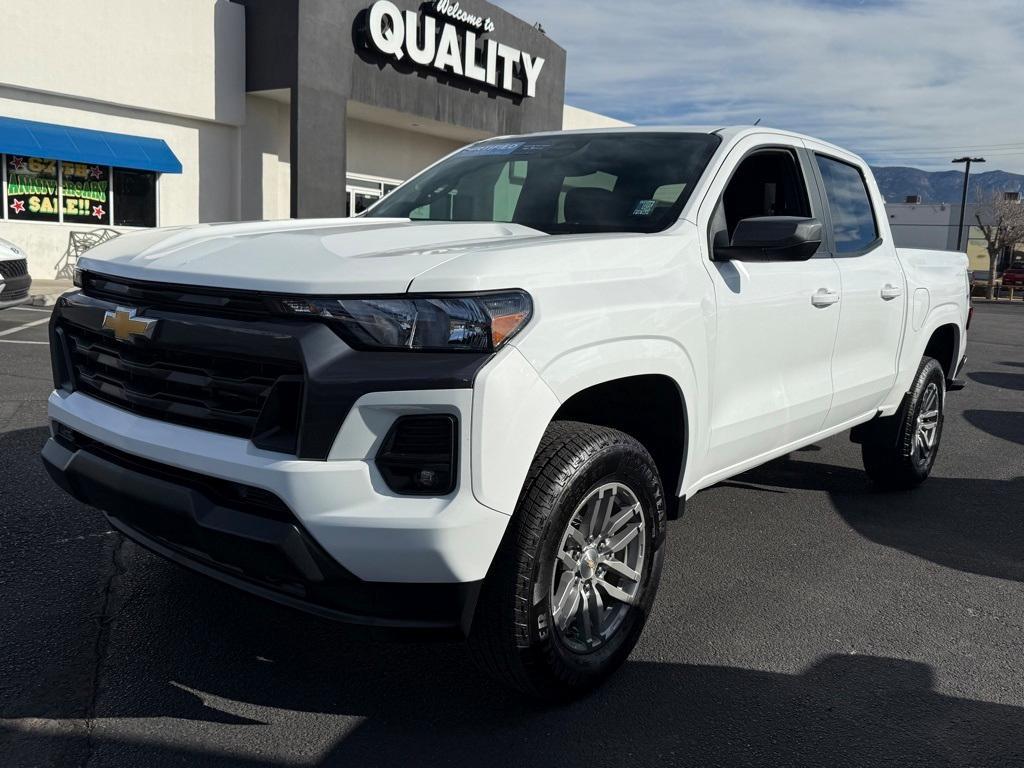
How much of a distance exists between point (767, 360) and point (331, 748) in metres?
2.15

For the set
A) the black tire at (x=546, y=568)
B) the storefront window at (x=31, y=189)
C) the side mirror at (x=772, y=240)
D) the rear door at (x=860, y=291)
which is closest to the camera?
the black tire at (x=546, y=568)

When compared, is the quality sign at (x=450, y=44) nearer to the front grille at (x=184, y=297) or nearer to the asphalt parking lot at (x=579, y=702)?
the asphalt parking lot at (x=579, y=702)

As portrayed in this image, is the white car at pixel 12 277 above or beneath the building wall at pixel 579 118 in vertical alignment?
beneath

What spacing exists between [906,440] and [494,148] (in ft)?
9.22

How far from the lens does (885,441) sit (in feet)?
16.9

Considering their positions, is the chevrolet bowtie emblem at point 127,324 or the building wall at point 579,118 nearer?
the chevrolet bowtie emblem at point 127,324

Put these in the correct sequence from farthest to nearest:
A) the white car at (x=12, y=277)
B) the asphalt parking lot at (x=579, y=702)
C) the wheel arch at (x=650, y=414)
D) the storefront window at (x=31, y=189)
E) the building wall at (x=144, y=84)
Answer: the storefront window at (x=31, y=189) < the building wall at (x=144, y=84) < the white car at (x=12, y=277) < the wheel arch at (x=650, y=414) < the asphalt parking lot at (x=579, y=702)

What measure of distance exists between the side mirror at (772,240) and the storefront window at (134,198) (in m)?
18.1

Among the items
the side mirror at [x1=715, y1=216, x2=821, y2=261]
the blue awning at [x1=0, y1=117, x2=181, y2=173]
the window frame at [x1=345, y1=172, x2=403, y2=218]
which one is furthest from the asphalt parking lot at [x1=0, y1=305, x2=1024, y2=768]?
the window frame at [x1=345, y1=172, x2=403, y2=218]

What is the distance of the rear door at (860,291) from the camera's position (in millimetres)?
4246

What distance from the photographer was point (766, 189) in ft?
13.5

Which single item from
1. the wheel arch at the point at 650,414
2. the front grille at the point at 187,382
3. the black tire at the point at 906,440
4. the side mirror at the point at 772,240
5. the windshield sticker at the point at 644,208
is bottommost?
the black tire at the point at 906,440

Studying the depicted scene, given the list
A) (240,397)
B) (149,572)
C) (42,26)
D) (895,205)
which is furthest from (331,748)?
(895,205)

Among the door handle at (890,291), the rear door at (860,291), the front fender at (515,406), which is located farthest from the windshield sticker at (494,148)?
the door handle at (890,291)
